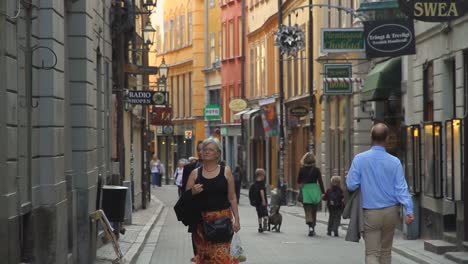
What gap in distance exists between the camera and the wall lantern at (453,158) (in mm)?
19203

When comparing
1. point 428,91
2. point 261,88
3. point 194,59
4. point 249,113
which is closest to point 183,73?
point 194,59

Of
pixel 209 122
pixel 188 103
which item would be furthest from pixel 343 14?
pixel 188 103

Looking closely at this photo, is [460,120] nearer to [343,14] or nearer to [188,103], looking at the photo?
[343,14]

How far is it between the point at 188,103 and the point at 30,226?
212 ft

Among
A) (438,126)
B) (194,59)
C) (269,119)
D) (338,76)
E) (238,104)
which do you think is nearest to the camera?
(438,126)

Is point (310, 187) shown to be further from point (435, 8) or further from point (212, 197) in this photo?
point (212, 197)

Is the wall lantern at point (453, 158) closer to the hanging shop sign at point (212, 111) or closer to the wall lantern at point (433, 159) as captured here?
the wall lantern at point (433, 159)

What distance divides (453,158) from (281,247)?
14.1 feet

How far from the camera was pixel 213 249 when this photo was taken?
40.2ft

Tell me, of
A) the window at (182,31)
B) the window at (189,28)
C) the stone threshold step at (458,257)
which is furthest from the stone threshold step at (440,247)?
the window at (182,31)

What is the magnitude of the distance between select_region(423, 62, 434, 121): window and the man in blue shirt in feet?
35.3

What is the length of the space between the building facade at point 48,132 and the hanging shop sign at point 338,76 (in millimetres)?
14024

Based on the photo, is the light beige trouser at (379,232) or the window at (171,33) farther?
the window at (171,33)

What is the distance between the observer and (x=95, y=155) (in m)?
19.3
